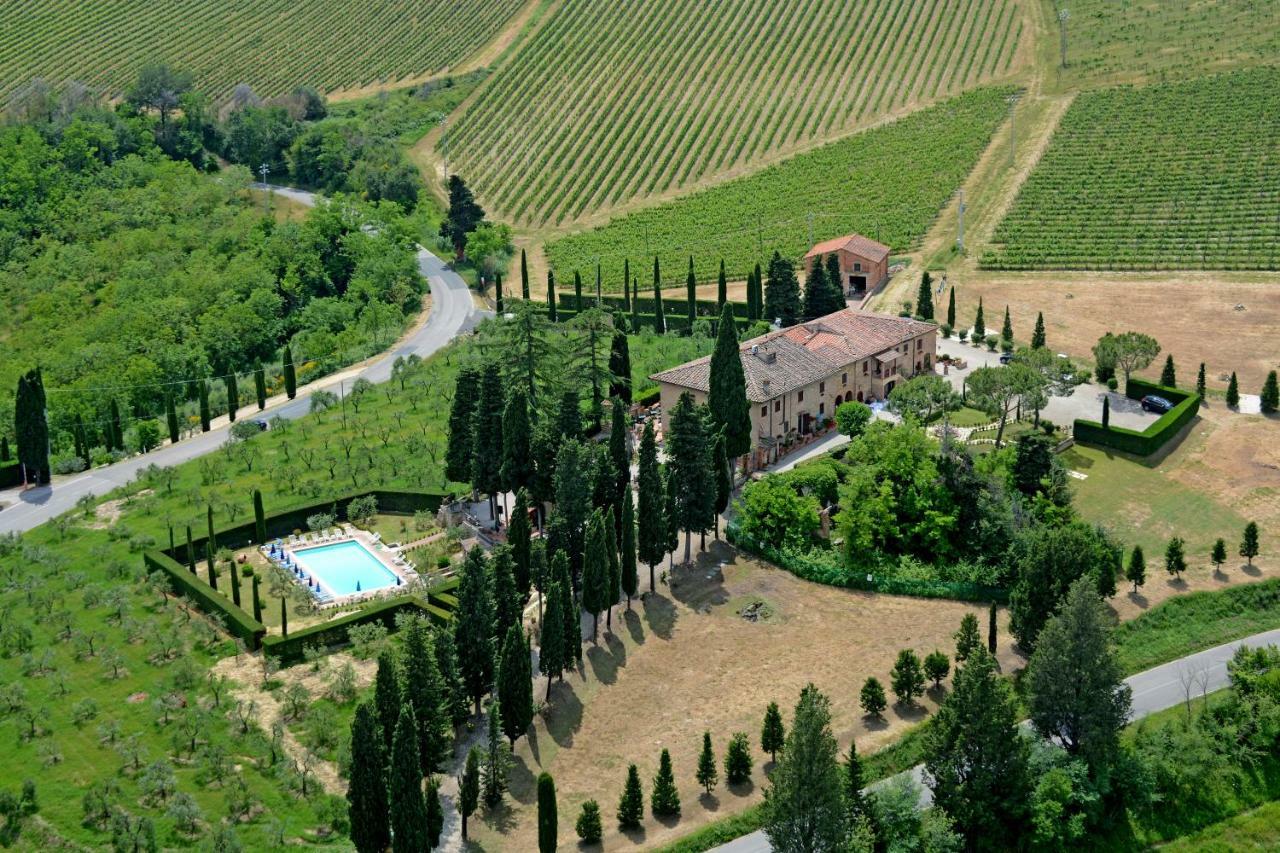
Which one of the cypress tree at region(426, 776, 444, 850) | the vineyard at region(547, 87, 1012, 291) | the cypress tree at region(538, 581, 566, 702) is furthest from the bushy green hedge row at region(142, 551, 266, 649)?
the vineyard at region(547, 87, 1012, 291)

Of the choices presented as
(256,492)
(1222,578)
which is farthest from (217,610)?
Result: (1222,578)

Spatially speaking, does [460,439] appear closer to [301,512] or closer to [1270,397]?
[301,512]

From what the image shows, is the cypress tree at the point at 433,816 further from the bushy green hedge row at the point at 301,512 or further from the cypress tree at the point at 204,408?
the cypress tree at the point at 204,408

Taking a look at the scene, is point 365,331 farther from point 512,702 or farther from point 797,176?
point 512,702

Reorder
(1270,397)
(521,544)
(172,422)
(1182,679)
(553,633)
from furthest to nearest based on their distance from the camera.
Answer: (172,422), (1270,397), (521,544), (1182,679), (553,633)

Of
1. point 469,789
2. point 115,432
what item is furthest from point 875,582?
point 115,432

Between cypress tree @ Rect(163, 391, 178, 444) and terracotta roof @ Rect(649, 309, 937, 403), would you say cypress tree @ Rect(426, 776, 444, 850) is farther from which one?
cypress tree @ Rect(163, 391, 178, 444)
